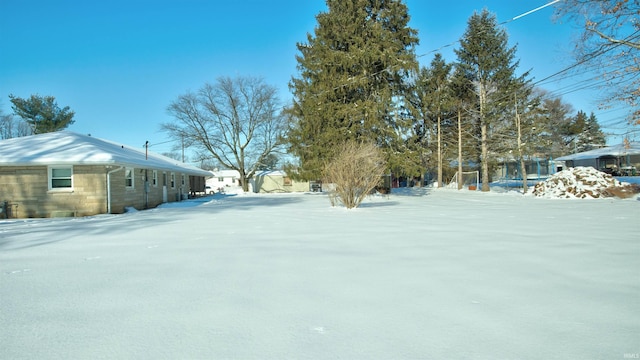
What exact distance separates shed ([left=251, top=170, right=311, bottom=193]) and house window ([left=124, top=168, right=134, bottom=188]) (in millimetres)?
25761

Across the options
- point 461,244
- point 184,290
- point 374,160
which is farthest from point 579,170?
point 184,290

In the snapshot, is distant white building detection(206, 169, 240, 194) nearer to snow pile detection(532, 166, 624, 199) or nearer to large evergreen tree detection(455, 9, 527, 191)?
large evergreen tree detection(455, 9, 527, 191)

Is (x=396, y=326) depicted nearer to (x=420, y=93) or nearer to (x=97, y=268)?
(x=97, y=268)

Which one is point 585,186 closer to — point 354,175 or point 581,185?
point 581,185

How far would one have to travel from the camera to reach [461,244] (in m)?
5.93

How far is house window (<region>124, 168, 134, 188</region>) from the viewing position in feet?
55.4

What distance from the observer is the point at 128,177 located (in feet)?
56.9

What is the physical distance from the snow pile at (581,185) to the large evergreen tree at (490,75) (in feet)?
20.1

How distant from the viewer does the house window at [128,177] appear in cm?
1687

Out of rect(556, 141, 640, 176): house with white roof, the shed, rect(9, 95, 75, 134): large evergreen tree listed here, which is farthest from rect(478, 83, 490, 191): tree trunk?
rect(9, 95, 75, 134): large evergreen tree

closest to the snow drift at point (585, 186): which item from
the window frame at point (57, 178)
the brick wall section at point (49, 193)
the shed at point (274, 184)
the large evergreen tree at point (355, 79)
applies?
the large evergreen tree at point (355, 79)

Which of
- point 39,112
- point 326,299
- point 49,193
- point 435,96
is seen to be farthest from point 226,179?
point 326,299

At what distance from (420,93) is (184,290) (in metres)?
27.9

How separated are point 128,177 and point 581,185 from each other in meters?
22.2
